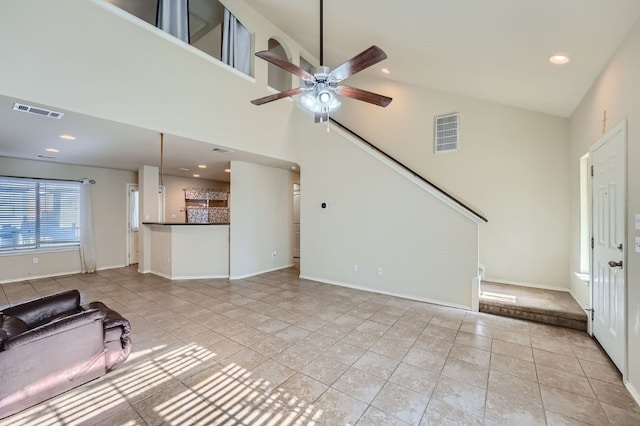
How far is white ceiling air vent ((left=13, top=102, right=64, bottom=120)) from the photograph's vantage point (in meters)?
2.93

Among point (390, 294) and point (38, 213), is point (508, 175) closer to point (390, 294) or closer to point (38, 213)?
point (390, 294)

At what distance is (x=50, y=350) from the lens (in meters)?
2.20

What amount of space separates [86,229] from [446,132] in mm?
8453

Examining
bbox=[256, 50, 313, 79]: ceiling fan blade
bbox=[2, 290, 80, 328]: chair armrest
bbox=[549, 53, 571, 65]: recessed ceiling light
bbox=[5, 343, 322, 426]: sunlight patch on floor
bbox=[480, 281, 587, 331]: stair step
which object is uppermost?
bbox=[549, 53, 571, 65]: recessed ceiling light

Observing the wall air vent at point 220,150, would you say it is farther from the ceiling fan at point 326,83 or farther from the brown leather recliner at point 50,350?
the brown leather recliner at point 50,350

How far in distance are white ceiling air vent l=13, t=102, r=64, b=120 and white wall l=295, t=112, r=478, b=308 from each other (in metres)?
3.95

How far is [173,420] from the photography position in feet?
6.35

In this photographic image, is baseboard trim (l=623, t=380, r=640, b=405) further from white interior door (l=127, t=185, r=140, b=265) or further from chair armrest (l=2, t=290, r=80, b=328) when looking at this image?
white interior door (l=127, t=185, r=140, b=265)

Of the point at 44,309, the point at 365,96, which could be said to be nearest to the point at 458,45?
the point at 365,96

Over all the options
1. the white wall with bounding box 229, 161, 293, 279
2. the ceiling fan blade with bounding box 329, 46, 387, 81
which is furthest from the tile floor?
the ceiling fan blade with bounding box 329, 46, 387, 81

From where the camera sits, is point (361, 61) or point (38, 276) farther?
point (38, 276)

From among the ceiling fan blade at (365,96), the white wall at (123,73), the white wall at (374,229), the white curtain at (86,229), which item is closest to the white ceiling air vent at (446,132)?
A: the white wall at (374,229)

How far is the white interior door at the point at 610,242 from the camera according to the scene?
243 centimetres

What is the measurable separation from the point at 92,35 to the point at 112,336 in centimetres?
331
